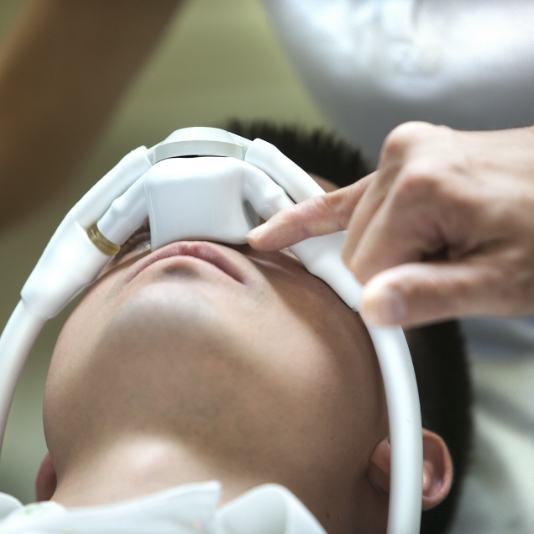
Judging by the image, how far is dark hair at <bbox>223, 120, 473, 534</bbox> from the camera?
879mm

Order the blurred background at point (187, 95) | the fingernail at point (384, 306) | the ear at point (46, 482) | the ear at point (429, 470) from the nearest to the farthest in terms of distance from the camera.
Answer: the fingernail at point (384, 306) < the ear at point (429, 470) < the ear at point (46, 482) < the blurred background at point (187, 95)

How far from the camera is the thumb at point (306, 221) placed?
0.69 metres

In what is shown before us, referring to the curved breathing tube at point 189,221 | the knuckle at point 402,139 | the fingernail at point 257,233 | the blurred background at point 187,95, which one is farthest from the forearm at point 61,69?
the knuckle at point 402,139

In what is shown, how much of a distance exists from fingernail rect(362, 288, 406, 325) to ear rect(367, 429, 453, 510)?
0.87 ft

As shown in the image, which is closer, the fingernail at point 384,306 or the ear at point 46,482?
the fingernail at point 384,306

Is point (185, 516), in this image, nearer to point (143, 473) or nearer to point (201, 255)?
point (143, 473)

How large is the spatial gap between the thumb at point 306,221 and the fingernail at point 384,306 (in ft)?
0.66

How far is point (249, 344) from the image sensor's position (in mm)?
662

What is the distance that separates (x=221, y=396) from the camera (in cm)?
64

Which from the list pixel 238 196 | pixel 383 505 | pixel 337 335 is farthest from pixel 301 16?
pixel 383 505

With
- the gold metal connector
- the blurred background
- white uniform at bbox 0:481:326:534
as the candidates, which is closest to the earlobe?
white uniform at bbox 0:481:326:534

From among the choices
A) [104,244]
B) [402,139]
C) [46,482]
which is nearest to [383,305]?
[402,139]

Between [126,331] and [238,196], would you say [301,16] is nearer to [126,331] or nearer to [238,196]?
[238,196]

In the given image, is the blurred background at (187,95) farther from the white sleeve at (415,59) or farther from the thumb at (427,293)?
the thumb at (427,293)
